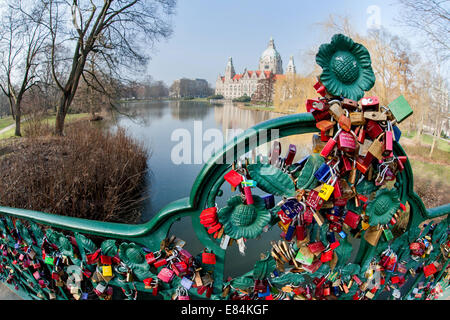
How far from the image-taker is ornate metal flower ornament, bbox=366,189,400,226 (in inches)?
37.1

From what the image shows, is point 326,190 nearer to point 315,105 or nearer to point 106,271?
point 315,105

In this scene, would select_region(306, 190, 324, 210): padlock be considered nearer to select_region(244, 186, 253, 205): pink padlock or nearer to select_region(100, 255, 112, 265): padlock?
select_region(244, 186, 253, 205): pink padlock

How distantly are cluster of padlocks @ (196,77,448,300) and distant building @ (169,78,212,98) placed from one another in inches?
1683

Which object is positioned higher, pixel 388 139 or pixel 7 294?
pixel 388 139

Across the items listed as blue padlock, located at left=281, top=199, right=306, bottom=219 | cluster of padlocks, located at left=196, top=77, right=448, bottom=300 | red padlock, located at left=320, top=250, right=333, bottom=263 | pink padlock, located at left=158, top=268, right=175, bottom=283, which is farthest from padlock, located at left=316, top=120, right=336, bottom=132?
pink padlock, located at left=158, top=268, right=175, bottom=283

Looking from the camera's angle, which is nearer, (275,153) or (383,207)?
(275,153)

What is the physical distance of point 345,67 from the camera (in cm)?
79

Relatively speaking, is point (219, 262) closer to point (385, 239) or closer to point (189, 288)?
point (189, 288)

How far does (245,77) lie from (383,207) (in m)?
45.5

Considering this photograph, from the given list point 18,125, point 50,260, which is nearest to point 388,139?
point 50,260

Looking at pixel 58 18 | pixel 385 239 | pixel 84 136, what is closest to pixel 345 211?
pixel 385 239

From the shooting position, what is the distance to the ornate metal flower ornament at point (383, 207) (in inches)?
37.1

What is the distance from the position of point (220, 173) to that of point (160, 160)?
909cm

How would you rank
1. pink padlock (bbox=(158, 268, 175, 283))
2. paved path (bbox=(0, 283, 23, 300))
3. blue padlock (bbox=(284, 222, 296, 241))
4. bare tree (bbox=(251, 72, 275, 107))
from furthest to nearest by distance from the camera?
bare tree (bbox=(251, 72, 275, 107)) < paved path (bbox=(0, 283, 23, 300)) < pink padlock (bbox=(158, 268, 175, 283)) < blue padlock (bbox=(284, 222, 296, 241))
